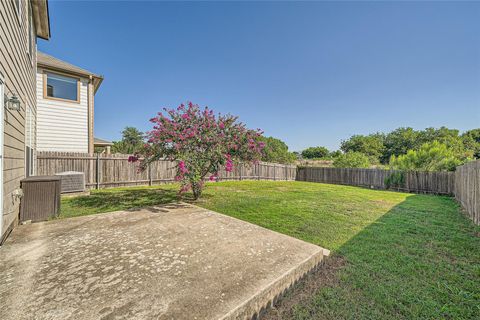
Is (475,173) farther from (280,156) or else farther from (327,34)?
(280,156)

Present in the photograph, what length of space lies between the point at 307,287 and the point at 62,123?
35.6ft

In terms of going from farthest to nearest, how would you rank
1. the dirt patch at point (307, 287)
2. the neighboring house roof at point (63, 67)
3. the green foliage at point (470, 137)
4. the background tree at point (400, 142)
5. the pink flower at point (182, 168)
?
the background tree at point (400, 142), the green foliage at point (470, 137), the neighboring house roof at point (63, 67), the pink flower at point (182, 168), the dirt patch at point (307, 287)

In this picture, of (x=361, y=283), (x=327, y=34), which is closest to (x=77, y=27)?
(x=327, y=34)

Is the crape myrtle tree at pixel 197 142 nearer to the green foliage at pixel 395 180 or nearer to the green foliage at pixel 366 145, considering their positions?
the green foliage at pixel 395 180

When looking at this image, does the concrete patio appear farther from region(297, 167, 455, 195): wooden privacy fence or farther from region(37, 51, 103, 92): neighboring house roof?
region(297, 167, 455, 195): wooden privacy fence

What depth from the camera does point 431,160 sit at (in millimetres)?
12445

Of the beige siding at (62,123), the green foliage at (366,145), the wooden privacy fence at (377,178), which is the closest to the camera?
the beige siding at (62,123)

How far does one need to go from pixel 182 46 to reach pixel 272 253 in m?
12.2

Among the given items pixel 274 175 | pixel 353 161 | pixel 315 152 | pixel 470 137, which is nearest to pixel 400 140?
pixel 470 137

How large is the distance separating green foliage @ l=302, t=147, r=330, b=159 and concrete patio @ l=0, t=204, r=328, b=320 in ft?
149

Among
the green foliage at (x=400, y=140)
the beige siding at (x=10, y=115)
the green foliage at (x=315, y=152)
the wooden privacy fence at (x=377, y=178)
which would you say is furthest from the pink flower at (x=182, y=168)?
the green foliage at (x=315, y=152)

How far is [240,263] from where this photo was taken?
2.45 m

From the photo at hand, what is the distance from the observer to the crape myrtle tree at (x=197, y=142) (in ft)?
16.7

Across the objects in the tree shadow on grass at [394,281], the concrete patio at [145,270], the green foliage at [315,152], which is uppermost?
the green foliage at [315,152]
